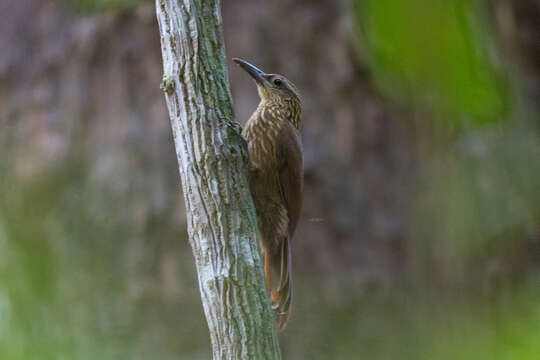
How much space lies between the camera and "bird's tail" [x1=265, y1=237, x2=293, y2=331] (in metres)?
2.68

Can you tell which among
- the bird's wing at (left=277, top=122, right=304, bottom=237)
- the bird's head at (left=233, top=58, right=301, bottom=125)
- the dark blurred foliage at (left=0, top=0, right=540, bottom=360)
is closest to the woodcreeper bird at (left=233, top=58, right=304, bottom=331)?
the bird's wing at (left=277, top=122, right=304, bottom=237)

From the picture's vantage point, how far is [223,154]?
Answer: 2016 millimetres

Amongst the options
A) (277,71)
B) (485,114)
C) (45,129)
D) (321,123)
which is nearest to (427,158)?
(485,114)

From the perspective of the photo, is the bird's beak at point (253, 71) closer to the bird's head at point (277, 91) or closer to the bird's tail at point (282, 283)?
the bird's head at point (277, 91)

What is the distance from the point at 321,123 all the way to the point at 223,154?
7.28ft

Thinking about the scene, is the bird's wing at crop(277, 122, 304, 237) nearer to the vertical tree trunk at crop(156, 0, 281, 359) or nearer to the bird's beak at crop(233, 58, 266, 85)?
the bird's beak at crop(233, 58, 266, 85)

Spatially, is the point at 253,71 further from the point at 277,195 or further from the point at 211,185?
the point at 211,185

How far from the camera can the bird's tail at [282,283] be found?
2.68 m

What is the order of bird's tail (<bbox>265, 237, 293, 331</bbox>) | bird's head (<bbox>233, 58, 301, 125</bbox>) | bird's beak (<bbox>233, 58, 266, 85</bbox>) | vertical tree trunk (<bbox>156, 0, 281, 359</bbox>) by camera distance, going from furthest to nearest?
bird's head (<bbox>233, 58, 301, 125</bbox>), bird's beak (<bbox>233, 58, 266, 85</bbox>), bird's tail (<bbox>265, 237, 293, 331</bbox>), vertical tree trunk (<bbox>156, 0, 281, 359</bbox>)

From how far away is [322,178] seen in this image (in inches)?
159

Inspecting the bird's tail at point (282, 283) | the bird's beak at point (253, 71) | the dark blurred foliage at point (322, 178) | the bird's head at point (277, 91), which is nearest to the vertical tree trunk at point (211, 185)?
the bird's tail at point (282, 283)

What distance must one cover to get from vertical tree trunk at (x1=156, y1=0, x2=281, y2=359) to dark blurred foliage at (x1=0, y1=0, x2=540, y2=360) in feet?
6.48

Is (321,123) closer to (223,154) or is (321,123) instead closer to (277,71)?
(277,71)

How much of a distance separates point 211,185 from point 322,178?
2118 mm
